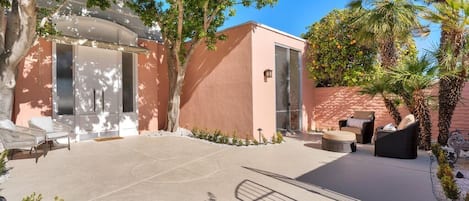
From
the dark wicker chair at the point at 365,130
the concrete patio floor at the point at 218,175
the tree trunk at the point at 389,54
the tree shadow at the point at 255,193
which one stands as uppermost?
the tree trunk at the point at 389,54

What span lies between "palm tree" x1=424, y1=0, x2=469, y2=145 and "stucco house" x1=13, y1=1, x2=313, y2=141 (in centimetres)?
538

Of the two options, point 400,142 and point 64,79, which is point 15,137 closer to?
point 64,79

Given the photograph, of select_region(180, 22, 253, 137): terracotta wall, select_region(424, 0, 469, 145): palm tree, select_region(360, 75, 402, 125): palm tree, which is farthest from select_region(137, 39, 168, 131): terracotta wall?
select_region(424, 0, 469, 145): palm tree

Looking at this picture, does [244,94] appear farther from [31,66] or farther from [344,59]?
[31,66]

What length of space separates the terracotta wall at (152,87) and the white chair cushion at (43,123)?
12.7ft

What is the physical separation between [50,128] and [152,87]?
4818 mm

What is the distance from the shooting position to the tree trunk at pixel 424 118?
7686mm

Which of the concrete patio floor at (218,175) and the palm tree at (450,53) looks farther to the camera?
the palm tree at (450,53)

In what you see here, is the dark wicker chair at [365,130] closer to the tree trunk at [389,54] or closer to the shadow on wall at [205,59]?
the tree trunk at [389,54]

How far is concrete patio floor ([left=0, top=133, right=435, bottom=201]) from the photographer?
14.6 ft

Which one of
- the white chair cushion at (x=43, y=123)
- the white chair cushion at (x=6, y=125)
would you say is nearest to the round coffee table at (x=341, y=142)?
the white chair cushion at (x=6, y=125)

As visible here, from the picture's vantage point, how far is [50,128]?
8.21 meters

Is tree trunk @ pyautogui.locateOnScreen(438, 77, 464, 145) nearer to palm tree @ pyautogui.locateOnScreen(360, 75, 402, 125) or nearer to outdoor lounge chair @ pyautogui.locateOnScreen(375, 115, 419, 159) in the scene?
palm tree @ pyautogui.locateOnScreen(360, 75, 402, 125)

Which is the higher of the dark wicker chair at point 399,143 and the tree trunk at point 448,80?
the tree trunk at point 448,80
